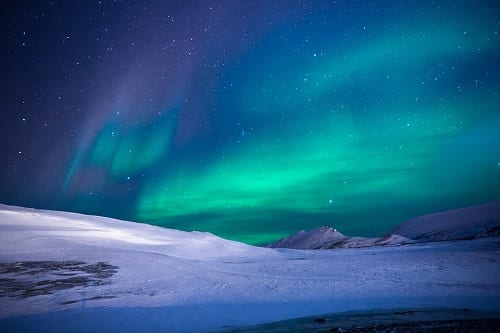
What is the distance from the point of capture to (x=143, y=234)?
25469 mm

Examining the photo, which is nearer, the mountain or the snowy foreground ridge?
the snowy foreground ridge

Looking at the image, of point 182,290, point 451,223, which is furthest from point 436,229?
point 182,290

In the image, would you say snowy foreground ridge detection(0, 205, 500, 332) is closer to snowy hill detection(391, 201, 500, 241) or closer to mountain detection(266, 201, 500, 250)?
mountain detection(266, 201, 500, 250)

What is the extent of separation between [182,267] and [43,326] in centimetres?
638

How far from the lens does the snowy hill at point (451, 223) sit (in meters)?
60.5

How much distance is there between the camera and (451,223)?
7544 centimetres

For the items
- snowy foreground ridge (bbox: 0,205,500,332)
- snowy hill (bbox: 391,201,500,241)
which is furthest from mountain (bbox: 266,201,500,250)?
snowy foreground ridge (bbox: 0,205,500,332)

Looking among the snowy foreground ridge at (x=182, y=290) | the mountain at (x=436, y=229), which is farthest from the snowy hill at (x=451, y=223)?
the snowy foreground ridge at (x=182, y=290)

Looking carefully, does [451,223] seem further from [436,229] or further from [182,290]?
[182,290]

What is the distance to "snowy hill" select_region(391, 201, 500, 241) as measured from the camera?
60.5 meters

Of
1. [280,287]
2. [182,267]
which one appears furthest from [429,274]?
[182,267]

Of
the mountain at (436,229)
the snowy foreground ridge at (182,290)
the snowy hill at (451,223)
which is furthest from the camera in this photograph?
the snowy hill at (451,223)

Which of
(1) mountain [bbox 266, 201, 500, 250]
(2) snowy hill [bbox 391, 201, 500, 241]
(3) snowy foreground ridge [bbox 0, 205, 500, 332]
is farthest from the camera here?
(2) snowy hill [bbox 391, 201, 500, 241]

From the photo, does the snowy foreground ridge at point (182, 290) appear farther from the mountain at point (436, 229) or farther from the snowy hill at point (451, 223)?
the snowy hill at point (451, 223)
